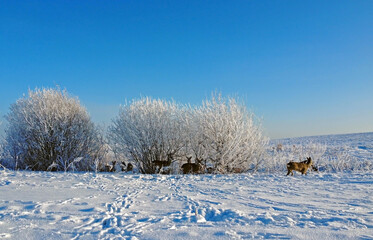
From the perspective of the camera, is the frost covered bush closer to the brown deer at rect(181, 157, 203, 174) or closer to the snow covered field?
the brown deer at rect(181, 157, 203, 174)

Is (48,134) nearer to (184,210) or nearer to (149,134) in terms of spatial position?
(149,134)

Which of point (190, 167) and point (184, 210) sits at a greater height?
point (190, 167)

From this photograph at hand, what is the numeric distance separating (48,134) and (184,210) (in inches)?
312

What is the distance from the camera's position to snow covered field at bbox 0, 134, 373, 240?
10.1ft

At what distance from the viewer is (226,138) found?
9078 mm

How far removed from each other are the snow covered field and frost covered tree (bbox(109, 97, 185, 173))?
317 centimetres

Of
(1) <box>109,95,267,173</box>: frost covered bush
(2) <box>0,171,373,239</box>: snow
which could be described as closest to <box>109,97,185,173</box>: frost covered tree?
(1) <box>109,95,267,173</box>: frost covered bush

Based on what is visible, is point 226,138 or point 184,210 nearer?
point 184,210

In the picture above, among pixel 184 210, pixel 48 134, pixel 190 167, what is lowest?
pixel 184 210

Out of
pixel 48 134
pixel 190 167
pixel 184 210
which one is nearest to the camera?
pixel 184 210

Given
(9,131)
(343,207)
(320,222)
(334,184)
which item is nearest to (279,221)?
(320,222)

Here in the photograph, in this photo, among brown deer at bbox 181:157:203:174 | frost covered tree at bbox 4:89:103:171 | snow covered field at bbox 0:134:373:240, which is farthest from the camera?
frost covered tree at bbox 4:89:103:171

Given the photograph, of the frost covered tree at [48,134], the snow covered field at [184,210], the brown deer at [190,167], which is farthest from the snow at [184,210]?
the frost covered tree at [48,134]

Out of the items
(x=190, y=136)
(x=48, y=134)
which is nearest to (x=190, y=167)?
(x=190, y=136)
